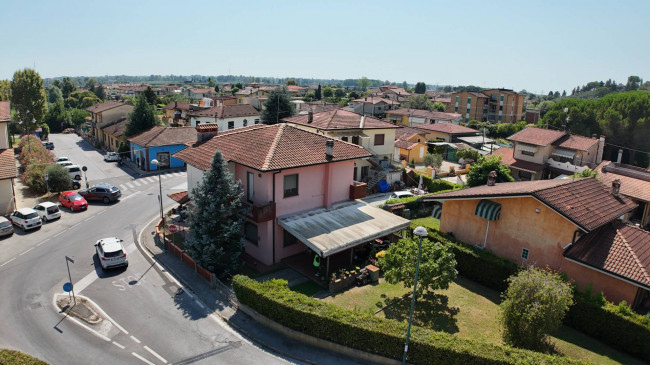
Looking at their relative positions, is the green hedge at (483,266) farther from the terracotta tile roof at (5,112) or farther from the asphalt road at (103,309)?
the terracotta tile roof at (5,112)

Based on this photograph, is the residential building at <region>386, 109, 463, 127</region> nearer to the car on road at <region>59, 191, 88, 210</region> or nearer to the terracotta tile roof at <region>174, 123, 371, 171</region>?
the terracotta tile roof at <region>174, 123, 371, 171</region>

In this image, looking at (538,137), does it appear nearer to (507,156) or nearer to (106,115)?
(507,156)

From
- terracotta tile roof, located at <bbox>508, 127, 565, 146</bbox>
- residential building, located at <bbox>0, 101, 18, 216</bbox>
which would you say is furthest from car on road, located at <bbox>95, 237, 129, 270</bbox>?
terracotta tile roof, located at <bbox>508, 127, 565, 146</bbox>

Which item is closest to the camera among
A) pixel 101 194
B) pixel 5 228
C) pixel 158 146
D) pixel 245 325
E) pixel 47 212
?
pixel 245 325

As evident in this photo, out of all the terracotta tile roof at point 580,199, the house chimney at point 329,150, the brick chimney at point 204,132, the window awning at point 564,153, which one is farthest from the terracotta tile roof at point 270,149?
the window awning at point 564,153

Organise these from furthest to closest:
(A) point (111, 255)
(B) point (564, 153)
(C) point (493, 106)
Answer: (C) point (493, 106) < (B) point (564, 153) < (A) point (111, 255)

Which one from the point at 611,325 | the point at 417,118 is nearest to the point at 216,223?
the point at 611,325
